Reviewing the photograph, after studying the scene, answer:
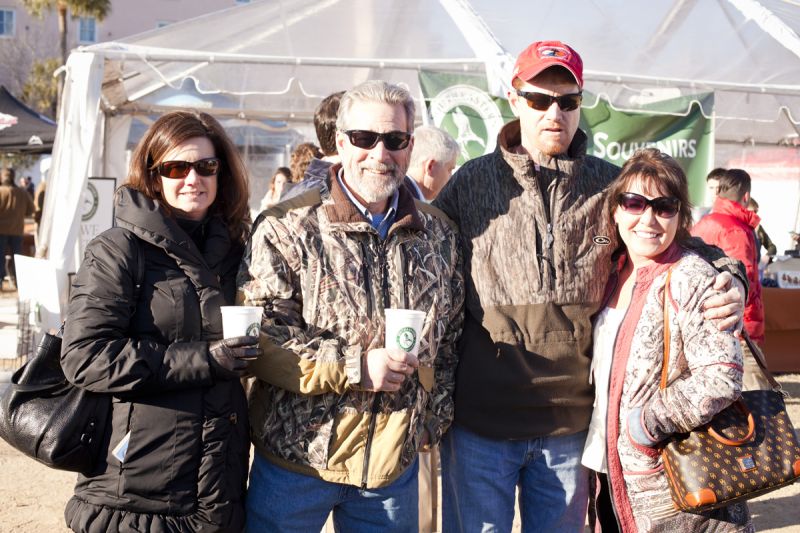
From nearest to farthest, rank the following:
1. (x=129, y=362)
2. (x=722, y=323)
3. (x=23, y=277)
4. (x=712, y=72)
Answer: (x=129, y=362)
(x=722, y=323)
(x=23, y=277)
(x=712, y=72)

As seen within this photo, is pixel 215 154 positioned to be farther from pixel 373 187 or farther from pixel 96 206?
pixel 96 206

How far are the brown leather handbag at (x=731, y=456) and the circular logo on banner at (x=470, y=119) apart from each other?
5917 millimetres

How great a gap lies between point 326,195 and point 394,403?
74 centimetres

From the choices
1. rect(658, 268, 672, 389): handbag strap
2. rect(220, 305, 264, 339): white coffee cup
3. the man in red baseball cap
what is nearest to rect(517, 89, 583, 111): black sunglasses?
the man in red baseball cap

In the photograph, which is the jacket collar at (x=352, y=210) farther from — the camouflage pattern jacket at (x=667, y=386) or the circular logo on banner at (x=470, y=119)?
the circular logo on banner at (x=470, y=119)

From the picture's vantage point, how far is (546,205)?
2.96 metres

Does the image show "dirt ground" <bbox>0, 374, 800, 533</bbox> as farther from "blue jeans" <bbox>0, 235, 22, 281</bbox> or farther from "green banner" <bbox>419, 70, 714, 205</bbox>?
"blue jeans" <bbox>0, 235, 22, 281</bbox>

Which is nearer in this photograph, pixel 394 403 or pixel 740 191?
pixel 394 403

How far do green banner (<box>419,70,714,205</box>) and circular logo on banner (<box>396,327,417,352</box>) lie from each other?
6.14 metres

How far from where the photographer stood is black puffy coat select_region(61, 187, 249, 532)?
8.00ft

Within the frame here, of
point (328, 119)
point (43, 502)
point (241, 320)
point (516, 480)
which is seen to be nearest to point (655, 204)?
point (516, 480)

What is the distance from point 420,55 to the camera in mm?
10312

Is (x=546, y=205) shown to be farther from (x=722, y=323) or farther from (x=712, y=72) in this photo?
(x=712, y=72)

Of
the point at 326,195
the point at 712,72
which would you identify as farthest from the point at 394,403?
the point at 712,72
